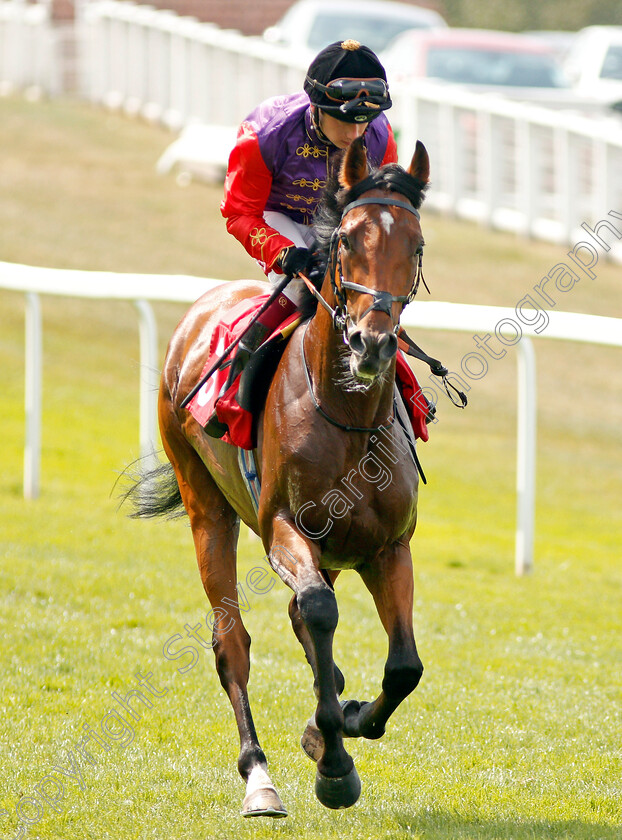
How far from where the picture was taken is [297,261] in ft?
12.6

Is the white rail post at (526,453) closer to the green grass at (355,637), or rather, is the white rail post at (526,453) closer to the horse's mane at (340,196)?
the green grass at (355,637)

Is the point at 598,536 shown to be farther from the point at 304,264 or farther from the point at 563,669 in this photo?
the point at 304,264

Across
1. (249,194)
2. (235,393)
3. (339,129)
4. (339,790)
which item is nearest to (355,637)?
(235,393)

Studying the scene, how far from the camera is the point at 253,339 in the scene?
13.6 feet

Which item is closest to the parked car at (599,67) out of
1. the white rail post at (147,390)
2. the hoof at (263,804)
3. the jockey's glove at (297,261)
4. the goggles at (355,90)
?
the white rail post at (147,390)

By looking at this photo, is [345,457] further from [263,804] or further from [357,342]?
[263,804]

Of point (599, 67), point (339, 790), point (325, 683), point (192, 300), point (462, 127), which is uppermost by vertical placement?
point (325, 683)

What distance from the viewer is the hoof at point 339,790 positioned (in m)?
3.55

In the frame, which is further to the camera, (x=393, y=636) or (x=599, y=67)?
(x=599, y=67)

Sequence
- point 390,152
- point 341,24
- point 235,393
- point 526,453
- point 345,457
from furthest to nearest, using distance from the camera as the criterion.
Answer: point 341,24 → point 526,453 → point 390,152 → point 235,393 → point 345,457

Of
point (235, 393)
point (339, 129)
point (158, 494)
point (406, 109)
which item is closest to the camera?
point (339, 129)

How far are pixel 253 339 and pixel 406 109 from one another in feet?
41.4

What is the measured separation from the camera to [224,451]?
4348mm

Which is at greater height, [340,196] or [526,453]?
[340,196]
